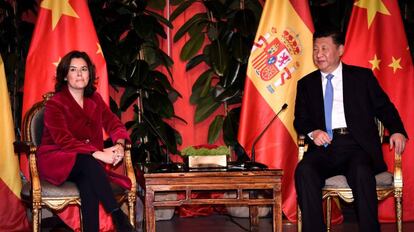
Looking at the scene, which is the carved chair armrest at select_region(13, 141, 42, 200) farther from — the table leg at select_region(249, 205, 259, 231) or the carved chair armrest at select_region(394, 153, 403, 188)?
the carved chair armrest at select_region(394, 153, 403, 188)

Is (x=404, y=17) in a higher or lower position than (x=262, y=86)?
Result: higher

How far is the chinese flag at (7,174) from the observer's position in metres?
4.12

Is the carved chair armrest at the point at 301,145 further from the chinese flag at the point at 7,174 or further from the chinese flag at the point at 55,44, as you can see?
the chinese flag at the point at 7,174

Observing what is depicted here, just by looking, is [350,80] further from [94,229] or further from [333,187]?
[94,229]

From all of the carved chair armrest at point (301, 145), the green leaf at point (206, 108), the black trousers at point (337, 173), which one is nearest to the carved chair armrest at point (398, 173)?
the black trousers at point (337, 173)

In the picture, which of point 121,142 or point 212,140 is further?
point 212,140

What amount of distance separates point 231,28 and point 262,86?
1.88ft

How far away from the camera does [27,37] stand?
16.0 ft

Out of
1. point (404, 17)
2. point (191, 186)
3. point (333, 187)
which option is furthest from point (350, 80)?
point (404, 17)

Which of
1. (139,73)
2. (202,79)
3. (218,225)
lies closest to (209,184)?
(218,225)

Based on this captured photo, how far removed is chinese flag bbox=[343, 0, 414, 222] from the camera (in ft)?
14.9

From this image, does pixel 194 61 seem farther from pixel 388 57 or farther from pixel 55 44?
pixel 388 57

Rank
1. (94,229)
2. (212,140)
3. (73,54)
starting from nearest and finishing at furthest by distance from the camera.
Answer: (94,229), (73,54), (212,140)

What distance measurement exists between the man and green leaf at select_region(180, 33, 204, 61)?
119cm
